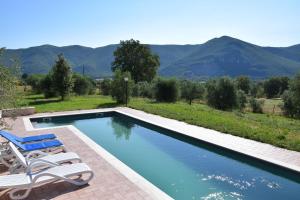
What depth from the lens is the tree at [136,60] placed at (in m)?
41.2

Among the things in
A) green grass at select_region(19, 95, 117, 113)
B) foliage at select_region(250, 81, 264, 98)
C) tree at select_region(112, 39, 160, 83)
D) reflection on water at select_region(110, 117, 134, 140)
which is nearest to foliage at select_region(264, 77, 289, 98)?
foliage at select_region(250, 81, 264, 98)

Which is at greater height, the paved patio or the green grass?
the green grass

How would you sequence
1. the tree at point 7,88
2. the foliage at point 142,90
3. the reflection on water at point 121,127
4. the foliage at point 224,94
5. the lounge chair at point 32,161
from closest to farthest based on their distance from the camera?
the lounge chair at point 32,161
the tree at point 7,88
the reflection on water at point 121,127
the foliage at point 224,94
the foliage at point 142,90

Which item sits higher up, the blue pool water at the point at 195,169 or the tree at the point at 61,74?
the tree at the point at 61,74

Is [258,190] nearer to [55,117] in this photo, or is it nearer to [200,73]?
[55,117]

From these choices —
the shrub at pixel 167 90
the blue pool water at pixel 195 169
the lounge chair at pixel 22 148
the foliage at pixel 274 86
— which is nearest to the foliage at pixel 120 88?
the shrub at pixel 167 90

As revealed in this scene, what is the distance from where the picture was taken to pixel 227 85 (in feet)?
86.3

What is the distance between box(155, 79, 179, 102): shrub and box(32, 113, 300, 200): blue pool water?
10.2 meters

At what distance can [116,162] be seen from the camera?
7.11 m

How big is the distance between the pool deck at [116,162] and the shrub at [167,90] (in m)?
9.66

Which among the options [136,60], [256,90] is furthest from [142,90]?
[256,90]

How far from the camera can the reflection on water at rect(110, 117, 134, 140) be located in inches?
474

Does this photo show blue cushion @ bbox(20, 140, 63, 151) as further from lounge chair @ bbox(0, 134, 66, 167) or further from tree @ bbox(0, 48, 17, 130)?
tree @ bbox(0, 48, 17, 130)

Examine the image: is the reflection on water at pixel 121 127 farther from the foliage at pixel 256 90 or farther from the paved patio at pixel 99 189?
the foliage at pixel 256 90
